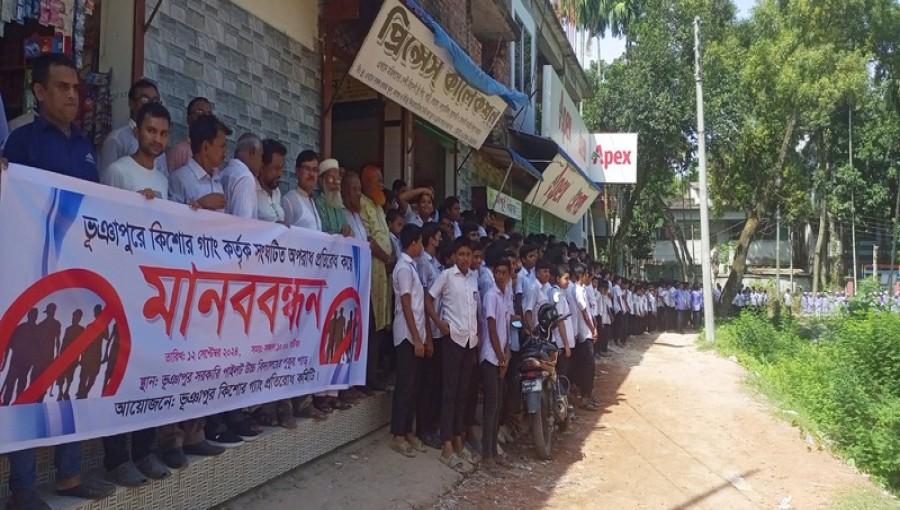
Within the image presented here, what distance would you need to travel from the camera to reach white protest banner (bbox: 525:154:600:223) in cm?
A: 1442

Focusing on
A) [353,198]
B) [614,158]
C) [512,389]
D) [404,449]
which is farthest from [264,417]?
[614,158]

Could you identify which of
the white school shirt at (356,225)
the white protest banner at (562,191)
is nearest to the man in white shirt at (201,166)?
the white school shirt at (356,225)

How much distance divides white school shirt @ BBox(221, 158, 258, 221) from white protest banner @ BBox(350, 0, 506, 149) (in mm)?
2451

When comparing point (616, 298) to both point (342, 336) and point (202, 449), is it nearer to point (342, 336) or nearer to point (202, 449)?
point (342, 336)

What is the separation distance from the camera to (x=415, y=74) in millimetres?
7344

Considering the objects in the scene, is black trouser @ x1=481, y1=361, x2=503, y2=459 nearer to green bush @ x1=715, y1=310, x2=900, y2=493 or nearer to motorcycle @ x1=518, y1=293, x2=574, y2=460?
motorcycle @ x1=518, y1=293, x2=574, y2=460

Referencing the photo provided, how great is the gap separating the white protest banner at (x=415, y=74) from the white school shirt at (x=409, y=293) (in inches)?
78.6

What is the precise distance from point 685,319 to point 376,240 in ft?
74.6

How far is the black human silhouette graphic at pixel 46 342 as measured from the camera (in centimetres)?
277

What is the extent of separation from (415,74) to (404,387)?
3.37 m

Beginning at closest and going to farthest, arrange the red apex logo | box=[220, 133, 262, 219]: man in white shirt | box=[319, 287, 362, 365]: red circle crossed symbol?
box=[220, 133, 262, 219]: man in white shirt → box=[319, 287, 362, 365]: red circle crossed symbol → the red apex logo

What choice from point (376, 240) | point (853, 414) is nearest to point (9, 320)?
point (376, 240)

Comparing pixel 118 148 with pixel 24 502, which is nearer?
pixel 24 502

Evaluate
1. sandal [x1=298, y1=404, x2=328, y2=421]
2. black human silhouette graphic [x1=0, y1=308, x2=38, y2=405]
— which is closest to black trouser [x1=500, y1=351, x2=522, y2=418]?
sandal [x1=298, y1=404, x2=328, y2=421]
